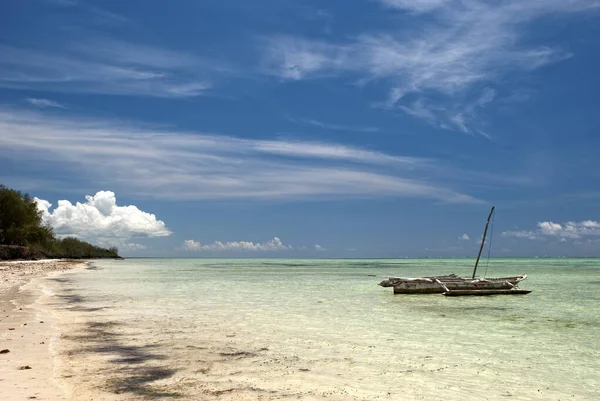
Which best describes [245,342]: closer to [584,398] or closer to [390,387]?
[390,387]

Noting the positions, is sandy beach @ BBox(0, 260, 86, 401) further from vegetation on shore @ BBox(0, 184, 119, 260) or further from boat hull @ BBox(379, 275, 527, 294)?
vegetation on shore @ BBox(0, 184, 119, 260)

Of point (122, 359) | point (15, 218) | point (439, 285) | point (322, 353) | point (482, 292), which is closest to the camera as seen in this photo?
point (122, 359)

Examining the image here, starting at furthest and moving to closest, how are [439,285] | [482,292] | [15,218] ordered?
1. [15,218]
2. [439,285]
3. [482,292]

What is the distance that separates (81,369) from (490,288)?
28.5 meters

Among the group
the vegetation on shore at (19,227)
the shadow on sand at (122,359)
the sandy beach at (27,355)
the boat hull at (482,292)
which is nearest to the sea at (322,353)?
the shadow on sand at (122,359)

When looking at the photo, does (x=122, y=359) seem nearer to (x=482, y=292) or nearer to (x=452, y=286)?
(x=452, y=286)

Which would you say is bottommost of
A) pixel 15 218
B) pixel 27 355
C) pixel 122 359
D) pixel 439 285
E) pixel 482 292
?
pixel 482 292

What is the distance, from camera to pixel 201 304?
25.5 meters

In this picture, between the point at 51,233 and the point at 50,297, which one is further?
the point at 51,233

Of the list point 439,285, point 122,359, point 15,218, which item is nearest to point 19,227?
point 15,218

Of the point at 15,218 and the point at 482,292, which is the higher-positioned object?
the point at 15,218

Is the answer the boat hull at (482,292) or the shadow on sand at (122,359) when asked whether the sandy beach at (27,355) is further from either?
the boat hull at (482,292)

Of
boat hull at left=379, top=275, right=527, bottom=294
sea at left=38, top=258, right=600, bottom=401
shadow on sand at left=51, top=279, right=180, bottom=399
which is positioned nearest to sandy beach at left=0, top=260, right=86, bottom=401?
sea at left=38, top=258, right=600, bottom=401

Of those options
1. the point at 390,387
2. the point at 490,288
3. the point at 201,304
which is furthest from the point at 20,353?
the point at 490,288
